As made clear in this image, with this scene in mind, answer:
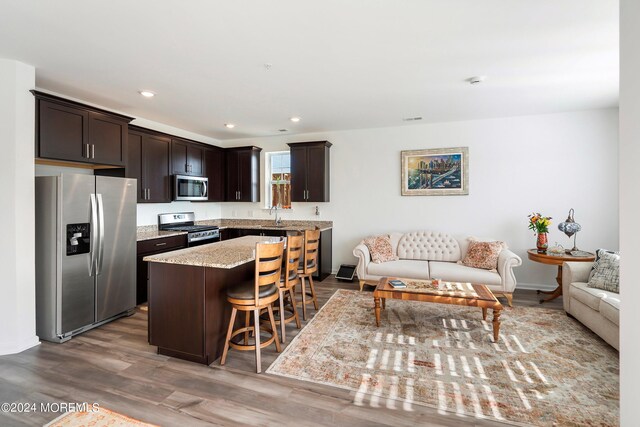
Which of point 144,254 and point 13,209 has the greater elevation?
point 13,209

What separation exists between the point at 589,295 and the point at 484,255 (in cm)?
128

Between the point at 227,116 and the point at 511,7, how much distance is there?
149 inches

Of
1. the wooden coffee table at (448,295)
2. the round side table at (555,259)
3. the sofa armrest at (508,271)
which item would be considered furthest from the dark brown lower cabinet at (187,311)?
the round side table at (555,259)

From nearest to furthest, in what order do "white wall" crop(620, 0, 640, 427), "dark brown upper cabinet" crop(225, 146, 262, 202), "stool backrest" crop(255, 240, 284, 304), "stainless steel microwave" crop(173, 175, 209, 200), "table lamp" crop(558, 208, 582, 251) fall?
"white wall" crop(620, 0, 640, 427) → "stool backrest" crop(255, 240, 284, 304) → "table lamp" crop(558, 208, 582, 251) → "stainless steel microwave" crop(173, 175, 209, 200) → "dark brown upper cabinet" crop(225, 146, 262, 202)

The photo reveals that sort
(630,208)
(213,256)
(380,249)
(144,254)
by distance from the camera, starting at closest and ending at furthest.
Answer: (630,208) < (213,256) < (144,254) < (380,249)

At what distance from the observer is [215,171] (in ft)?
19.4

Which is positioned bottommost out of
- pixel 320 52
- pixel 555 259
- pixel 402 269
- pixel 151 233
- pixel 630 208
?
pixel 402 269

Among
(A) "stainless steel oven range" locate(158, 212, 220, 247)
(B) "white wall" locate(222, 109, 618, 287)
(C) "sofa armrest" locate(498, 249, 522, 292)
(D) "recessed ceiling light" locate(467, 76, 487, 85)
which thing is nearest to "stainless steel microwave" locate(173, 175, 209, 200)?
(A) "stainless steel oven range" locate(158, 212, 220, 247)

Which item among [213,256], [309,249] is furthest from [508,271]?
[213,256]

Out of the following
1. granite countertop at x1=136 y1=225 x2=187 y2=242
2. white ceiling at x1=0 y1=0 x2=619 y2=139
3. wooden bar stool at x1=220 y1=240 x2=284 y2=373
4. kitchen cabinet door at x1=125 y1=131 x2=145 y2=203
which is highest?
white ceiling at x1=0 y1=0 x2=619 y2=139

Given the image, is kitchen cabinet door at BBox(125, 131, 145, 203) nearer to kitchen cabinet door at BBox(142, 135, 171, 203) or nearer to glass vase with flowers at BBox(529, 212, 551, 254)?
kitchen cabinet door at BBox(142, 135, 171, 203)

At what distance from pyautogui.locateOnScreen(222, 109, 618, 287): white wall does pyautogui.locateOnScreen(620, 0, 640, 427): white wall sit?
384 cm

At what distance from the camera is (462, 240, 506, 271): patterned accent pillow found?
4207 millimetres

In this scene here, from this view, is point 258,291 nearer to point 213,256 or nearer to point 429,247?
point 213,256
